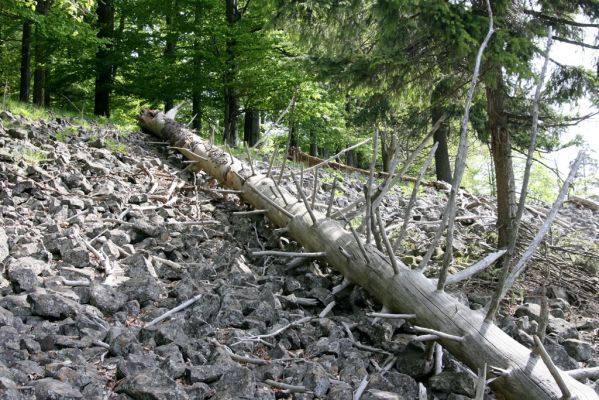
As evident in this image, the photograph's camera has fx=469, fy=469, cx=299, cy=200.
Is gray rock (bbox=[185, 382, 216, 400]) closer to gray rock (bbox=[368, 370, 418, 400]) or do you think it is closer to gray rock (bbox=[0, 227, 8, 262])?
gray rock (bbox=[368, 370, 418, 400])

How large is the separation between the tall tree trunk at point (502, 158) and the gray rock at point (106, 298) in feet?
12.1

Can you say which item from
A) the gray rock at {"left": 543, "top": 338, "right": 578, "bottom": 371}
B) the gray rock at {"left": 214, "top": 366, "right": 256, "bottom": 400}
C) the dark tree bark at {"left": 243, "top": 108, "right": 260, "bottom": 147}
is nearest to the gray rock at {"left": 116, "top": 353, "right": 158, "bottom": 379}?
the gray rock at {"left": 214, "top": 366, "right": 256, "bottom": 400}

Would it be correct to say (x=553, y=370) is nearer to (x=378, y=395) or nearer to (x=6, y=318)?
(x=378, y=395)

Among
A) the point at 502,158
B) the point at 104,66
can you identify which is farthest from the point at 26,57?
the point at 502,158

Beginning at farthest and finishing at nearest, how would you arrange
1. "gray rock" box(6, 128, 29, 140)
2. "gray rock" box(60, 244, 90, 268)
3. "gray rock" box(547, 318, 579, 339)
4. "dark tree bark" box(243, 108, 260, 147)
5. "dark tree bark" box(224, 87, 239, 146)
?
"dark tree bark" box(243, 108, 260, 147) < "dark tree bark" box(224, 87, 239, 146) < "gray rock" box(6, 128, 29, 140) < "gray rock" box(60, 244, 90, 268) < "gray rock" box(547, 318, 579, 339)

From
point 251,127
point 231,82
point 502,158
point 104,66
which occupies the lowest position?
point 251,127

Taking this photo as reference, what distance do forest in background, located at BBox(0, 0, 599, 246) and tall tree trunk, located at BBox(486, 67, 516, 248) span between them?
0.04 ft

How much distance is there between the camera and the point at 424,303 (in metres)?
3.10

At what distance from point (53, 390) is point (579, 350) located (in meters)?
3.16

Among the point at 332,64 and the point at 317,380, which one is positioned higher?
the point at 332,64

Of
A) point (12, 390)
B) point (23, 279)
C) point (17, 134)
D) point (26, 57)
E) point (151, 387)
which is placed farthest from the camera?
point (26, 57)

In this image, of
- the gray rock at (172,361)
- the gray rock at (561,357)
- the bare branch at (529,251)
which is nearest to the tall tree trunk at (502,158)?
the gray rock at (561,357)

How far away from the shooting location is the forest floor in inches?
93.0

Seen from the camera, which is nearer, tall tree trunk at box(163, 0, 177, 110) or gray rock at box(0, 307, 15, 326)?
gray rock at box(0, 307, 15, 326)
